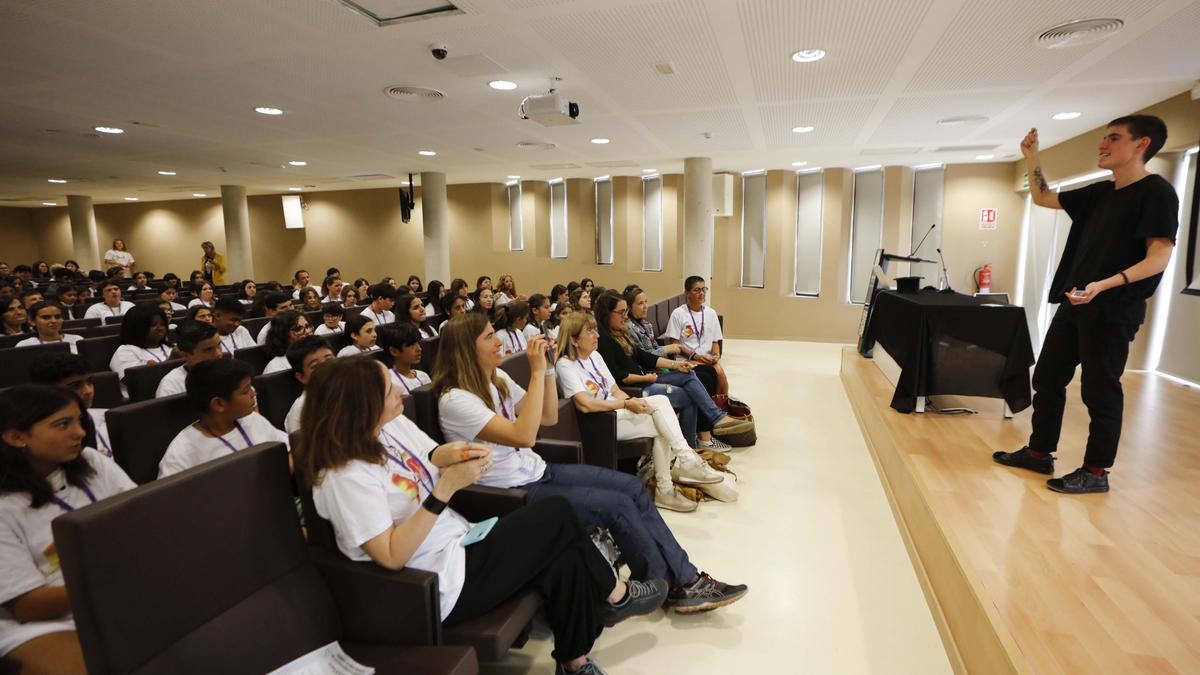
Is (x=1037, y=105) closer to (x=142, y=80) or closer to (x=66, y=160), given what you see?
(x=142, y=80)

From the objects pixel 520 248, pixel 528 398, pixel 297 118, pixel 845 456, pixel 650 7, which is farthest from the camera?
pixel 520 248

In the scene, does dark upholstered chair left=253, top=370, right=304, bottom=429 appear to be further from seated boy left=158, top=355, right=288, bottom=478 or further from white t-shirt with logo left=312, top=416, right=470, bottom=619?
white t-shirt with logo left=312, top=416, right=470, bottom=619

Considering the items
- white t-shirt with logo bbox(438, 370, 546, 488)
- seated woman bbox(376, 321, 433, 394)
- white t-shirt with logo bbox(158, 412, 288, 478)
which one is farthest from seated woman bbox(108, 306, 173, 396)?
white t-shirt with logo bbox(438, 370, 546, 488)

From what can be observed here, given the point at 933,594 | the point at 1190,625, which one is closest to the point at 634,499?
the point at 933,594

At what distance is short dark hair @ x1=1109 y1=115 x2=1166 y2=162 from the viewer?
2363mm

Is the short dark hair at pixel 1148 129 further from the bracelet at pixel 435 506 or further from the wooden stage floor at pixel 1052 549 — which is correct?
the bracelet at pixel 435 506

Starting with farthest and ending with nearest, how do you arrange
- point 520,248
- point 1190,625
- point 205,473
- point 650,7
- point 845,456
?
point 520,248 → point 845,456 → point 650,7 → point 1190,625 → point 205,473

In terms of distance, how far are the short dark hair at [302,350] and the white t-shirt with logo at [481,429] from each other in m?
0.90

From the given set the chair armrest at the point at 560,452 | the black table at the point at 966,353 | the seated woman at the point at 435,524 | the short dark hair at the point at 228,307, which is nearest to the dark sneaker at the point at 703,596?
the seated woman at the point at 435,524

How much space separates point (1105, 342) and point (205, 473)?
3.32m

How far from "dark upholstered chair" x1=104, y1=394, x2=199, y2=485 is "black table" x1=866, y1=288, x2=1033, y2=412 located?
4.28 meters

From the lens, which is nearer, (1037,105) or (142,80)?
(142,80)

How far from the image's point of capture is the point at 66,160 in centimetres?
850

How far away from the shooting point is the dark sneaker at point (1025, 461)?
119 inches
